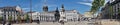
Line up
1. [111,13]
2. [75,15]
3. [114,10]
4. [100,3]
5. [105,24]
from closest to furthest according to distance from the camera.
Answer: [105,24], [100,3], [111,13], [114,10], [75,15]

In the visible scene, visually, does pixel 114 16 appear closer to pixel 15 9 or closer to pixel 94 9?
pixel 94 9

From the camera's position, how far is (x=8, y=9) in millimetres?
112812

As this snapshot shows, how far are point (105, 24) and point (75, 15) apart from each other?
306ft

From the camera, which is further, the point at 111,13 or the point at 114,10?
the point at 114,10

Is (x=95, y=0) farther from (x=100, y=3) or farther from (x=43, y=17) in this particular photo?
(x=43, y=17)

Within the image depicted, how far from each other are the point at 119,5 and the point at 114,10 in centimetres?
473

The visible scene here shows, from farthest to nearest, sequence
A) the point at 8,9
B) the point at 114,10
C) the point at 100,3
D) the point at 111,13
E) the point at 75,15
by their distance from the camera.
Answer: the point at 75,15, the point at 8,9, the point at 114,10, the point at 111,13, the point at 100,3

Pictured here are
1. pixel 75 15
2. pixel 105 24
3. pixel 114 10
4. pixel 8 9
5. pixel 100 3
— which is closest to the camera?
pixel 105 24

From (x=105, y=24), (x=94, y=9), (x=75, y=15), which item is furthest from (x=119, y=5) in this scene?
(x=75, y=15)

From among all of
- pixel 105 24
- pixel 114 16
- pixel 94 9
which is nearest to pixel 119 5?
pixel 114 16

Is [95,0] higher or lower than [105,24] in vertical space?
higher

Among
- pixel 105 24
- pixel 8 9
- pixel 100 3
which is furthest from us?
pixel 8 9

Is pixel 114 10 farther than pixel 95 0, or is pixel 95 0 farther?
pixel 114 10

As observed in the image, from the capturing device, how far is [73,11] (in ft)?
482
